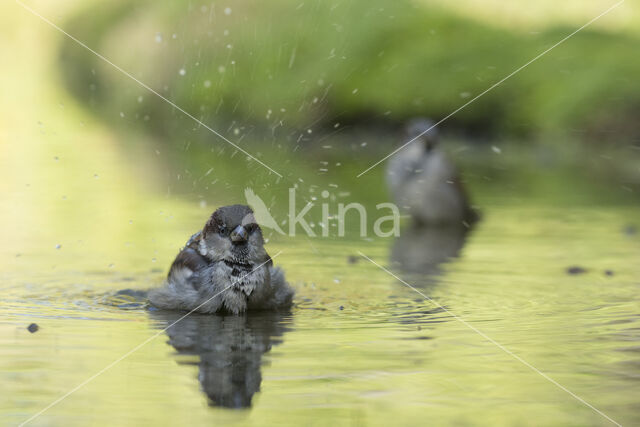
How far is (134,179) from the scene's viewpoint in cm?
1339

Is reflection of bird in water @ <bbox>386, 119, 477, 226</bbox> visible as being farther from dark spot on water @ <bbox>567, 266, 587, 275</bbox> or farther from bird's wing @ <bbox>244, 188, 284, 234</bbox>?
dark spot on water @ <bbox>567, 266, 587, 275</bbox>

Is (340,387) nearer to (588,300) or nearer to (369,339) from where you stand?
(369,339)

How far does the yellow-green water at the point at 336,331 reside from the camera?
4117mm

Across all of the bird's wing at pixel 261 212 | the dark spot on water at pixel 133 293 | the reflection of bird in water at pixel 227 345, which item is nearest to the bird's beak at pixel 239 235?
the reflection of bird in water at pixel 227 345

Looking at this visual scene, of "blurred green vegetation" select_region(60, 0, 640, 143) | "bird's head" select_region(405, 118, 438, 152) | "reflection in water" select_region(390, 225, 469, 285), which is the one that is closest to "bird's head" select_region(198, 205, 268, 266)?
"reflection in water" select_region(390, 225, 469, 285)

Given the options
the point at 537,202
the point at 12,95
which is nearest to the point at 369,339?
the point at 537,202

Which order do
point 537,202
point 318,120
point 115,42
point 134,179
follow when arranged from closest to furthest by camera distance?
point 537,202 < point 134,179 < point 318,120 < point 115,42

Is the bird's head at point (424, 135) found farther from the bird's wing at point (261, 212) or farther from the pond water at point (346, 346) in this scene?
the pond water at point (346, 346)

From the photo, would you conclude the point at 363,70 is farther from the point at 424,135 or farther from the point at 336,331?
the point at 336,331

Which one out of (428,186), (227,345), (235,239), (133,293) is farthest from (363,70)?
(227,345)

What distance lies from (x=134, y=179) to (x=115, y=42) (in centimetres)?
1376

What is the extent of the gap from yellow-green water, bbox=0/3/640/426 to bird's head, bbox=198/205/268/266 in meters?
0.43

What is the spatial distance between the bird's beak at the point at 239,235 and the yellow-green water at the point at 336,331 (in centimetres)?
50

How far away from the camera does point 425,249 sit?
29.5 feet
